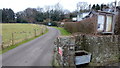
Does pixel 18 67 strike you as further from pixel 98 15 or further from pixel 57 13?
pixel 57 13

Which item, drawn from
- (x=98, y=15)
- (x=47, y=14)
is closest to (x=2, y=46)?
(x=98, y=15)

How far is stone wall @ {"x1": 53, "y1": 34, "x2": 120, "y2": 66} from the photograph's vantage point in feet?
19.0

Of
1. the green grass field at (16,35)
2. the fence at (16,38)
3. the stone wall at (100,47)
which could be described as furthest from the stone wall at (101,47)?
the green grass field at (16,35)

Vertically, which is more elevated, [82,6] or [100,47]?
[82,6]

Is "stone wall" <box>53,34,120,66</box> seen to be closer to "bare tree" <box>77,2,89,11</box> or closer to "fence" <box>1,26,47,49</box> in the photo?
"fence" <box>1,26,47,49</box>

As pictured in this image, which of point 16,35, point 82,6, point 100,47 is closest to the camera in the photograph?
point 100,47

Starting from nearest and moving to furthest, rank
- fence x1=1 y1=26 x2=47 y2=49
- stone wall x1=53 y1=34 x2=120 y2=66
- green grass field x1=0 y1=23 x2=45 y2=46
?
stone wall x1=53 y1=34 x2=120 y2=66 < fence x1=1 y1=26 x2=47 y2=49 < green grass field x1=0 y1=23 x2=45 y2=46

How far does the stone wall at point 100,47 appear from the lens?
5.80m

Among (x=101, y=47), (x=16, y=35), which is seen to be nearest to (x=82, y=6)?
(x=16, y=35)

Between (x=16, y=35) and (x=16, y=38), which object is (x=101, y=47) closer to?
(x=16, y=38)

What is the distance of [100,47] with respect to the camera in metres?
5.90

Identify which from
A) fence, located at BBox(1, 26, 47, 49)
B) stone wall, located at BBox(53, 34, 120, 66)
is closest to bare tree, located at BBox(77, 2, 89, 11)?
fence, located at BBox(1, 26, 47, 49)

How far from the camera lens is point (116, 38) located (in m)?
6.46

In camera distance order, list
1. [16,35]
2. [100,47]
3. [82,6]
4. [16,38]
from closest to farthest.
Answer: [100,47]
[16,38]
[16,35]
[82,6]
